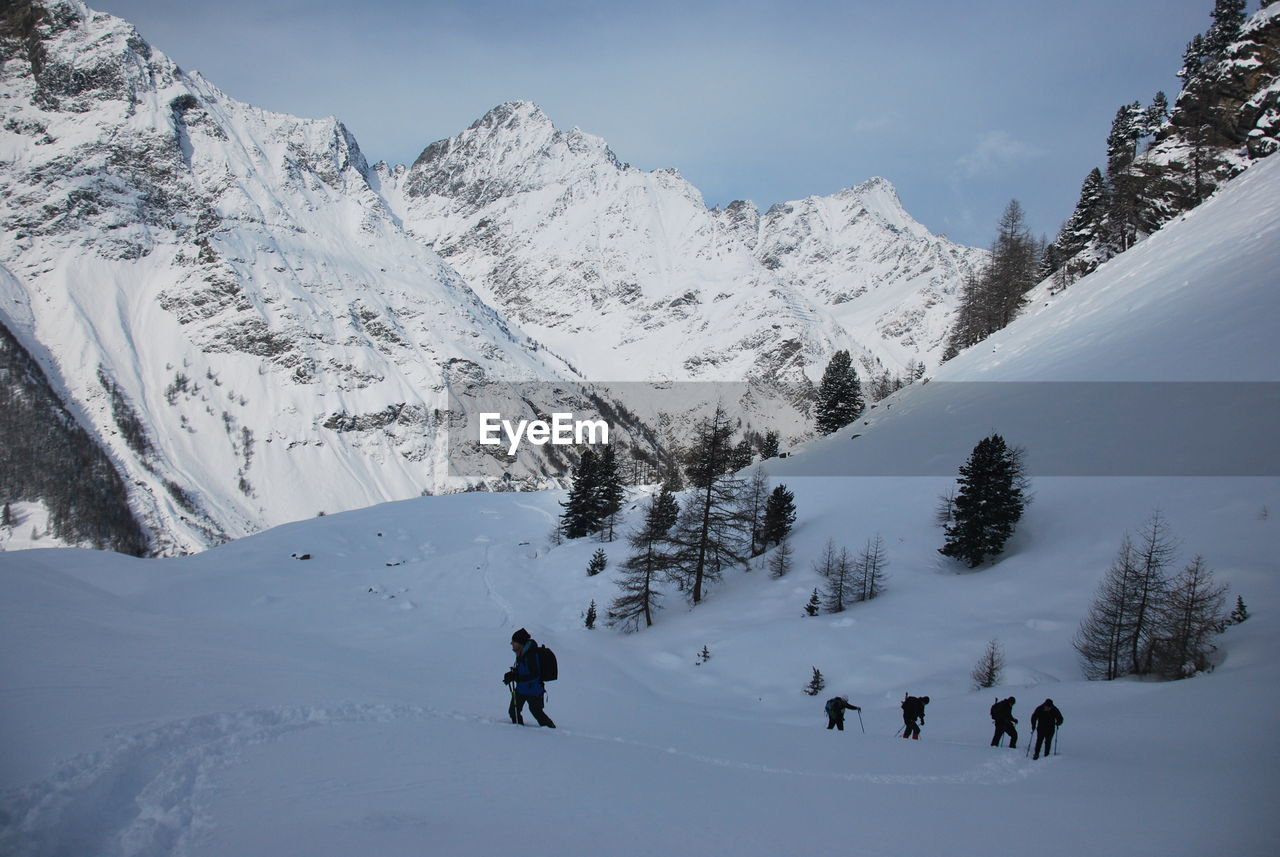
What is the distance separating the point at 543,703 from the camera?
30.7 feet

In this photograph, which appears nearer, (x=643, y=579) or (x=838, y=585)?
(x=838, y=585)

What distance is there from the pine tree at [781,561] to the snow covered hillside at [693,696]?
1.71 ft

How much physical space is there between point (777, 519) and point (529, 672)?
23.8m

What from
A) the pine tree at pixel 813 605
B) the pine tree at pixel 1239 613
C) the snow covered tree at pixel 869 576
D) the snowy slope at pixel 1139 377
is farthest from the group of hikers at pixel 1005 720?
the snowy slope at pixel 1139 377

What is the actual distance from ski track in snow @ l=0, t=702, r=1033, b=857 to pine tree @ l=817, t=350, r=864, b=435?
63.7 meters

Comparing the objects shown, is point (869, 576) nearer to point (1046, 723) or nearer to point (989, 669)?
point (989, 669)

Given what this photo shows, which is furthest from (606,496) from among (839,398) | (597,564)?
(839,398)

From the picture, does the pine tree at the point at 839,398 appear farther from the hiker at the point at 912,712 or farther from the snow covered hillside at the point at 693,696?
the hiker at the point at 912,712

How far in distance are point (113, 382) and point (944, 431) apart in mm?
234546

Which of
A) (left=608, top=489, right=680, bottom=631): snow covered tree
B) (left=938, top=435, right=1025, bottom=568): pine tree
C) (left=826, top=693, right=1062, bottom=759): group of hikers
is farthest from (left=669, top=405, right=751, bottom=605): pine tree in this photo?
(left=826, top=693, right=1062, bottom=759): group of hikers

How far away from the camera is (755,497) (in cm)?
3262

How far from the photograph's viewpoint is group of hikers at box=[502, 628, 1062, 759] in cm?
889

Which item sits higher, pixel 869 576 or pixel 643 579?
pixel 869 576

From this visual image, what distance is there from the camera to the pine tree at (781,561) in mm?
27938
